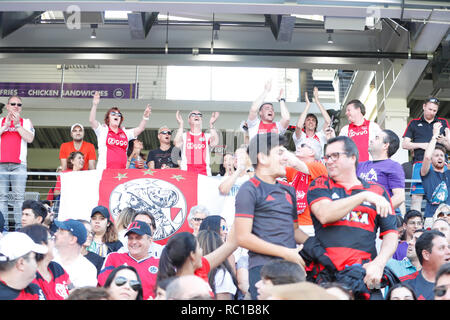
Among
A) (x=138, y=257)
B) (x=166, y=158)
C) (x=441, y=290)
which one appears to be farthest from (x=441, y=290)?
(x=166, y=158)

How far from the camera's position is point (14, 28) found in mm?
12297

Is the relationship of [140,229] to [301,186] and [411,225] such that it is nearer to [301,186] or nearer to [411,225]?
[301,186]

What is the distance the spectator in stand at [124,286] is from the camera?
367 centimetres

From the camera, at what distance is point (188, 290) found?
2.85 meters

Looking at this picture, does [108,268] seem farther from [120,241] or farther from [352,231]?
[352,231]

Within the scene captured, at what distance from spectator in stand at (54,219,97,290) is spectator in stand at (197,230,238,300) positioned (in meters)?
1.10

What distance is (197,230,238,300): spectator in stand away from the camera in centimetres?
445

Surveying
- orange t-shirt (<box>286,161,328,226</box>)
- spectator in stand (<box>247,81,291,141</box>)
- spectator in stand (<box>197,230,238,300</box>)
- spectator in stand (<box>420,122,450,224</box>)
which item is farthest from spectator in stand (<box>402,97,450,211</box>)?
spectator in stand (<box>197,230,238,300</box>)

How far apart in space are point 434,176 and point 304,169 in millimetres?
3886

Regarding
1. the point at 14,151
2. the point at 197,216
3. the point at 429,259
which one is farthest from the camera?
the point at 14,151

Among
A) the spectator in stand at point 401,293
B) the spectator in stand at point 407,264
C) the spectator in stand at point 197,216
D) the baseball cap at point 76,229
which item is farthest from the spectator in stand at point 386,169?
the baseball cap at point 76,229

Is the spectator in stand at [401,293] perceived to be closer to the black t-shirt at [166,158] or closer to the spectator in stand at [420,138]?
the spectator in stand at [420,138]

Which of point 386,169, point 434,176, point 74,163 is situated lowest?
point 386,169

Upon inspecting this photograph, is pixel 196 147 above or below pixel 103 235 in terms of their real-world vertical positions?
above
